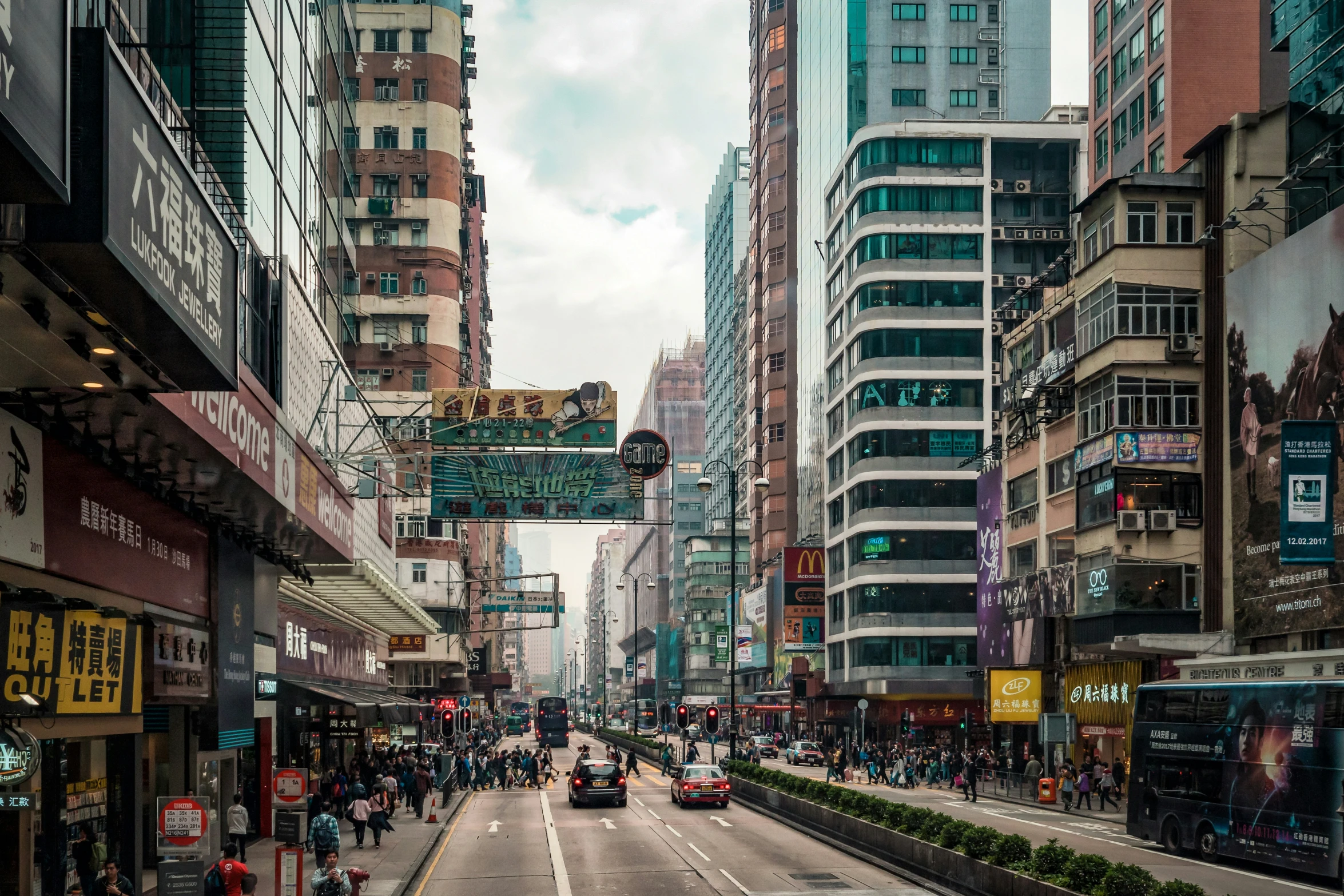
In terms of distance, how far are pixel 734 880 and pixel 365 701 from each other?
19109mm

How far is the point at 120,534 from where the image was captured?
20.3 metres

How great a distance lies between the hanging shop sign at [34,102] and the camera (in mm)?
7906

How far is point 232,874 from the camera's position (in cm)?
1858

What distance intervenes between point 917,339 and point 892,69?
24084mm

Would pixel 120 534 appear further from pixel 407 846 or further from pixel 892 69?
pixel 892 69

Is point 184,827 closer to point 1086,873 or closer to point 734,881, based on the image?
point 734,881

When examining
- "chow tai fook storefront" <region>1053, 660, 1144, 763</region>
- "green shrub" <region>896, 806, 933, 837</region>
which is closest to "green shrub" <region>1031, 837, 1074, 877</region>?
"green shrub" <region>896, 806, 933, 837</region>

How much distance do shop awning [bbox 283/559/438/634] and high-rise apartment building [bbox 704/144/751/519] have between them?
106193 millimetres

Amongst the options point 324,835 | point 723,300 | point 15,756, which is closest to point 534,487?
point 324,835

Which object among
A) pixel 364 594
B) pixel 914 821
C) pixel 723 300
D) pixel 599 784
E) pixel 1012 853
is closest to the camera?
pixel 1012 853

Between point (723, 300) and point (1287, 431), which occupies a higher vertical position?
point (723, 300)

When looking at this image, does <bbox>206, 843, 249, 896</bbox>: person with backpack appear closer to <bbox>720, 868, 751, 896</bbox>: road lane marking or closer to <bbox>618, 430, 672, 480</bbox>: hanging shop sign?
<bbox>720, 868, 751, 896</bbox>: road lane marking

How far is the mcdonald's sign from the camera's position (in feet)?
336

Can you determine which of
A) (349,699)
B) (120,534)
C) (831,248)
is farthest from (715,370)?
(120,534)
